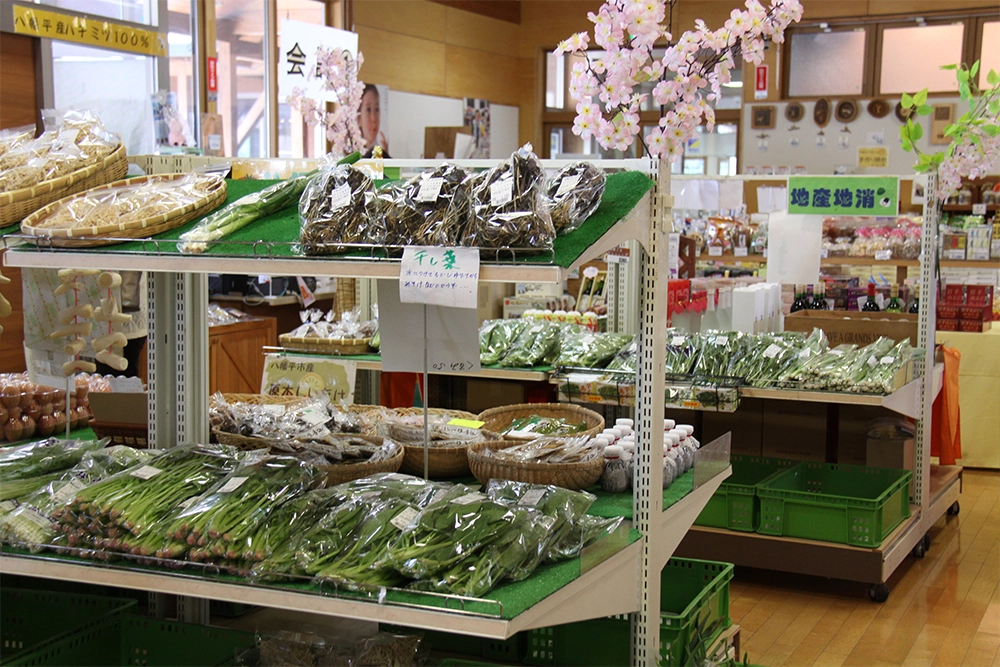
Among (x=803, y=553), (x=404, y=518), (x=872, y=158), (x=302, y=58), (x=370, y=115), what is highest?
(x=302, y=58)

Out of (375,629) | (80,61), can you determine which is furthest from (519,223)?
(80,61)

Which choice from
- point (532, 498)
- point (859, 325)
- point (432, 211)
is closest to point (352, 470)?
point (532, 498)

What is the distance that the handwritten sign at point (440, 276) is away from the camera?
209 cm

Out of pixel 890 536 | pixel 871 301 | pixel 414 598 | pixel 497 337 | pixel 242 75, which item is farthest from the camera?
pixel 242 75

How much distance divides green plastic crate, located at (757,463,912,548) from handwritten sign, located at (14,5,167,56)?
5070 millimetres

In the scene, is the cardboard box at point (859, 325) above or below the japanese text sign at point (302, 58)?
below

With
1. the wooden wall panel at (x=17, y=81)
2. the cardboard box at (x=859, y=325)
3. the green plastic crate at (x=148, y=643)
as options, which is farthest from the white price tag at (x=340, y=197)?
the wooden wall panel at (x=17, y=81)

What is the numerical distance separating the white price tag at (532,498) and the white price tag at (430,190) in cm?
69

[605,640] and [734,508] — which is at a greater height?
[605,640]

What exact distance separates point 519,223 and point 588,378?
2737 mm

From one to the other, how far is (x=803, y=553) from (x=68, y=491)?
3.22 m

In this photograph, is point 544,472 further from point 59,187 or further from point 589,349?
point 589,349

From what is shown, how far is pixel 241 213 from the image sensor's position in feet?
8.24

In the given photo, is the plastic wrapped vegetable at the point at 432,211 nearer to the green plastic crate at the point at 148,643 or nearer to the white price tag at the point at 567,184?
the white price tag at the point at 567,184
